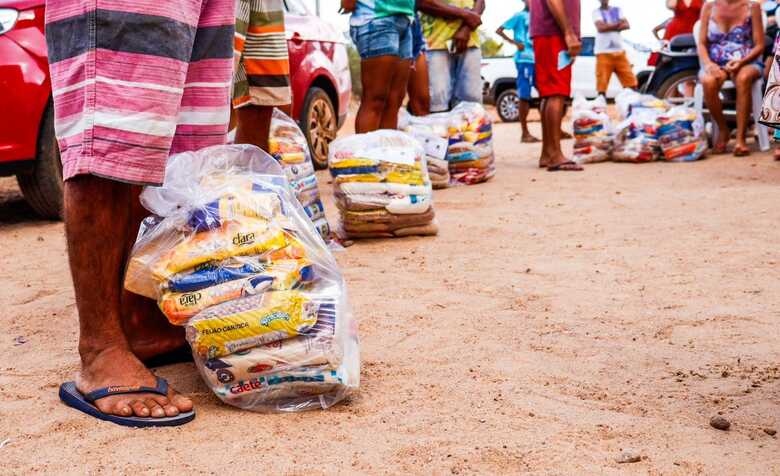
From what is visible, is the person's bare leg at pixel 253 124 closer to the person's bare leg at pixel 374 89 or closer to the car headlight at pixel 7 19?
the person's bare leg at pixel 374 89

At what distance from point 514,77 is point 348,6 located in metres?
12.0

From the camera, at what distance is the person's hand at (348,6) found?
16.0ft

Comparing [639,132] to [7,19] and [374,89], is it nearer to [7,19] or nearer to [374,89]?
[374,89]

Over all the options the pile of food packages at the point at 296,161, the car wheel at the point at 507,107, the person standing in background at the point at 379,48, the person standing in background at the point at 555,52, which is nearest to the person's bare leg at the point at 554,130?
the person standing in background at the point at 555,52

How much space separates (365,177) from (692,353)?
208 cm

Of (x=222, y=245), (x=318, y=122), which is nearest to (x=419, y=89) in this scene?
(x=318, y=122)

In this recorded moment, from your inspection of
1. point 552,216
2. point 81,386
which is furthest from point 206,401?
point 552,216

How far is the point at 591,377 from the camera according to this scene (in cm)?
231

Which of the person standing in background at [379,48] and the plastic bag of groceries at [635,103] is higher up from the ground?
the person standing in background at [379,48]

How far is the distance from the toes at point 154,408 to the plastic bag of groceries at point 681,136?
20.7 ft

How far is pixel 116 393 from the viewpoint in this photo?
2057 millimetres

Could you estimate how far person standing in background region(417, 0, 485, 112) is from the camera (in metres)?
6.44

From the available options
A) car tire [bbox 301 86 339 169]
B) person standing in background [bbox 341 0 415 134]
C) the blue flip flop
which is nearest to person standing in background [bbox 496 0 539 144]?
car tire [bbox 301 86 339 169]

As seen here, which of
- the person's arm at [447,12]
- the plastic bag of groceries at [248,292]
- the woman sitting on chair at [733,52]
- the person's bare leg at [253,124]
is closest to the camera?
the plastic bag of groceries at [248,292]
